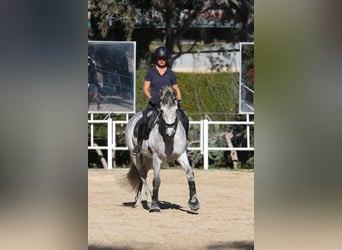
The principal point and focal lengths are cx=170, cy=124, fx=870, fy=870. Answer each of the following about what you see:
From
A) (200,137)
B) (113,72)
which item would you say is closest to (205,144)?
(200,137)

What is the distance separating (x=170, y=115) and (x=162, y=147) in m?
0.53

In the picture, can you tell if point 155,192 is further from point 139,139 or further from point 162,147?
point 139,139

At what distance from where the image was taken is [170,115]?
32.7 feet

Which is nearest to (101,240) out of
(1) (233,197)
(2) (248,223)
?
(2) (248,223)

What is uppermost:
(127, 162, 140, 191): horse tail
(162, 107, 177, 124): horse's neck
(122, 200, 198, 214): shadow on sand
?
(162, 107, 177, 124): horse's neck

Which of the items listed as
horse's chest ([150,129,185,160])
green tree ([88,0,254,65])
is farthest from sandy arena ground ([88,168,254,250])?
green tree ([88,0,254,65])

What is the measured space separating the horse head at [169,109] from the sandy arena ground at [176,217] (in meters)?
0.99

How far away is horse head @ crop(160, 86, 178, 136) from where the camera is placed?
9773 millimetres

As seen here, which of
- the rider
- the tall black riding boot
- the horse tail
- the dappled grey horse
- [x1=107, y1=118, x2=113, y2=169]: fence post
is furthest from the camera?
[x1=107, y1=118, x2=113, y2=169]: fence post

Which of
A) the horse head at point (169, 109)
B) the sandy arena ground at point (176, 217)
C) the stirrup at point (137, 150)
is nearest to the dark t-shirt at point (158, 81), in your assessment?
the horse head at point (169, 109)

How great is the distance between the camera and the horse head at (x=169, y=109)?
9.77m

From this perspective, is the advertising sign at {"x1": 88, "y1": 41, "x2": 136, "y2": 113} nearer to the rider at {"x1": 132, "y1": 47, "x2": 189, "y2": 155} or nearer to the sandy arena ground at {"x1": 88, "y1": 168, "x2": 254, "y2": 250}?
the sandy arena ground at {"x1": 88, "y1": 168, "x2": 254, "y2": 250}
